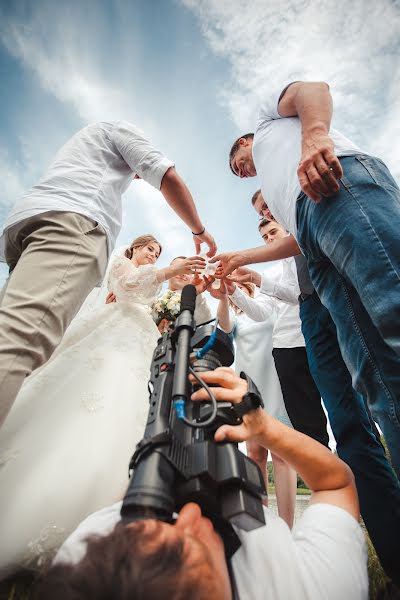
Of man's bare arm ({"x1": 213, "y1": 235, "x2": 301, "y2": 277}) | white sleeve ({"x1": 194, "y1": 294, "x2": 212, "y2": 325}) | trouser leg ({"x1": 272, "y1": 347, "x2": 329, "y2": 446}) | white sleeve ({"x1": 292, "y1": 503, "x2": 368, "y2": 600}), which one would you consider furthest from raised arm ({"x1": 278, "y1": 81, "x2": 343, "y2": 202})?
white sleeve ({"x1": 194, "y1": 294, "x2": 212, "y2": 325})

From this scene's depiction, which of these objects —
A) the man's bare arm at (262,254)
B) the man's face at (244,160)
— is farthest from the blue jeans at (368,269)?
the man's face at (244,160)

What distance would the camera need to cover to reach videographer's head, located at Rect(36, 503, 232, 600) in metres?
0.47

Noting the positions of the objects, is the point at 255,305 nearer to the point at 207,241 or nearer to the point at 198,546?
the point at 207,241

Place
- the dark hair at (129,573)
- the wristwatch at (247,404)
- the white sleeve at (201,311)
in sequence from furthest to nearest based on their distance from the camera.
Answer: the white sleeve at (201,311) → the wristwatch at (247,404) → the dark hair at (129,573)

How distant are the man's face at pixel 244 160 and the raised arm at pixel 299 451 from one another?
1613 mm

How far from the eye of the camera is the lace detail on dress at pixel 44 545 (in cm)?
102

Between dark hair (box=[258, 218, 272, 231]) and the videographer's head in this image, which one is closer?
the videographer's head

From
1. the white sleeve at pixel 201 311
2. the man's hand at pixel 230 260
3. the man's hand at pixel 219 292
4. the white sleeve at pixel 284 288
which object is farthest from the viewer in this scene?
the white sleeve at pixel 201 311

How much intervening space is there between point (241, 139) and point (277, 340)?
1692 mm

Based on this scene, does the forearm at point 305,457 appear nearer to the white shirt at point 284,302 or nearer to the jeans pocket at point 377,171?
the jeans pocket at point 377,171

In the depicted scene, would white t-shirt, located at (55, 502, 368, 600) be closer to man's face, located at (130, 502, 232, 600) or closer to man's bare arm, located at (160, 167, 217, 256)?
man's face, located at (130, 502, 232, 600)

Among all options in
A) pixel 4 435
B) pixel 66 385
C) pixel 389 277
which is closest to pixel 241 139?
pixel 389 277

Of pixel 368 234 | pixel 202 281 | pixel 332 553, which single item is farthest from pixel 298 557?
pixel 202 281

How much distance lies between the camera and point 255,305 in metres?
3.19
